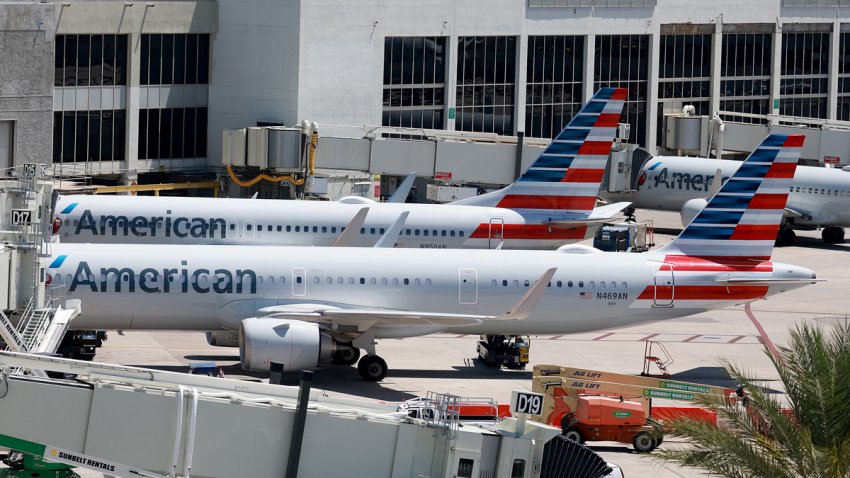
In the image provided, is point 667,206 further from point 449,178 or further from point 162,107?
point 162,107

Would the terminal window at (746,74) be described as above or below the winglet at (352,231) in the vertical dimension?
above

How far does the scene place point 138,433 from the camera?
2545cm

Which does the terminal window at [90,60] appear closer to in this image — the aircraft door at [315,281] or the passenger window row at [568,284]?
the aircraft door at [315,281]

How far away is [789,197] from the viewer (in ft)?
260

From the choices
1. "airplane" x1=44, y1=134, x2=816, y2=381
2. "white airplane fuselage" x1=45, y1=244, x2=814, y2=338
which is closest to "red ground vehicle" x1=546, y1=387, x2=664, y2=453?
"airplane" x1=44, y1=134, x2=816, y2=381

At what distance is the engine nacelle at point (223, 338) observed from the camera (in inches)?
1752

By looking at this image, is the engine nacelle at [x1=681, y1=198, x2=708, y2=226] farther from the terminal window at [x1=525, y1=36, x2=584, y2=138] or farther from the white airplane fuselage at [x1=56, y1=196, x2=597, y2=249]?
the terminal window at [x1=525, y1=36, x2=584, y2=138]

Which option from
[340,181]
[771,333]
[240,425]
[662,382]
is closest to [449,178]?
[340,181]

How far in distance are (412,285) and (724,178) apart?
123ft

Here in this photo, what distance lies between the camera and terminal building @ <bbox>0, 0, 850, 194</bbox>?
2992 inches

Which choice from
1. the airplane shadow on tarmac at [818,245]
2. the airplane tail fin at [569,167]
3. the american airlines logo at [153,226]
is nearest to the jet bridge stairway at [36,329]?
the american airlines logo at [153,226]

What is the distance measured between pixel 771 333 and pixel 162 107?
127 feet

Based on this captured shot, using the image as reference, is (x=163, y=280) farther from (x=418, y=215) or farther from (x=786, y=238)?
(x=786, y=238)

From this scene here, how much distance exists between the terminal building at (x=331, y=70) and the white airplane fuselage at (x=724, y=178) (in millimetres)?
7130
